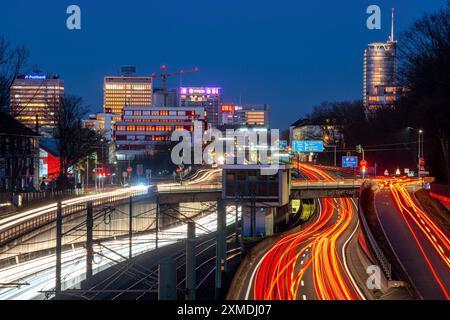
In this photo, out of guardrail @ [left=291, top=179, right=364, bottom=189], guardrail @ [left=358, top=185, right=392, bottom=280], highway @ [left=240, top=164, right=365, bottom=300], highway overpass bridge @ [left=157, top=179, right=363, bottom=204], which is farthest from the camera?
guardrail @ [left=291, top=179, right=364, bottom=189]

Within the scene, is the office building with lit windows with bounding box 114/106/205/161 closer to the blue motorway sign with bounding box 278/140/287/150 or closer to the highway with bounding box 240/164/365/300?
the blue motorway sign with bounding box 278/140/287/150

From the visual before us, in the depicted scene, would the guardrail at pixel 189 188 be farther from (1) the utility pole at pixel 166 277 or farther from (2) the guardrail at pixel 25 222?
(1) the utility pole at pixel 166 277

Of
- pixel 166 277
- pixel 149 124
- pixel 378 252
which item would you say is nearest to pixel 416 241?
pixel 378 252

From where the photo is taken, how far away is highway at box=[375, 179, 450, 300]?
19464 mm

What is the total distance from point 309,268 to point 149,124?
87.5 meters

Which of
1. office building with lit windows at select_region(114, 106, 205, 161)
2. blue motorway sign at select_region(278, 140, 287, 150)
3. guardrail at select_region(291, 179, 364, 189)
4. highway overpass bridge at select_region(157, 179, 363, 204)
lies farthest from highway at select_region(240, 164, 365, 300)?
office building with lit windows at select_region(114, 106, 205, 161)

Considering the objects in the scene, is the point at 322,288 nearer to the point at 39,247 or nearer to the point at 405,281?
the point at 405,281

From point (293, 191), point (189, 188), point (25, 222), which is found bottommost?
point (293, 191)

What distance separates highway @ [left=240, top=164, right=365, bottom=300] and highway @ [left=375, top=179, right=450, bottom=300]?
2010 mm

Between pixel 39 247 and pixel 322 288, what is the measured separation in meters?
9.05

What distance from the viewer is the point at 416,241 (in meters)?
27.2

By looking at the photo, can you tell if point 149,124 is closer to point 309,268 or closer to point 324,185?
point 324,185

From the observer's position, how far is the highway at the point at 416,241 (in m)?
19.5
